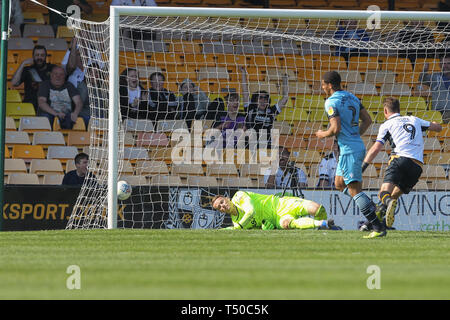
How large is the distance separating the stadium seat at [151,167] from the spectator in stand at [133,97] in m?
0.84

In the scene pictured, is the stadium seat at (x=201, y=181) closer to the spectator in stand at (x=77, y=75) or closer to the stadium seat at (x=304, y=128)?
the stadium seat at (x=304, y=128)

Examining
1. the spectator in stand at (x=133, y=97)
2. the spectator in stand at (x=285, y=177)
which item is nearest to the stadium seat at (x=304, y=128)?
the spectator in stand at (x=285, y=177)

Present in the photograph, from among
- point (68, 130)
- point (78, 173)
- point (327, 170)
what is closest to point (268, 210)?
point (327, 170)

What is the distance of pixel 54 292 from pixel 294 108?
39.7 feet

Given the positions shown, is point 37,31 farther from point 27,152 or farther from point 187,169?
point 187,169

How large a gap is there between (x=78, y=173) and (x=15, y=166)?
1738mm

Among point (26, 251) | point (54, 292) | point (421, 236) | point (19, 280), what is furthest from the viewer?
point (421, 236)

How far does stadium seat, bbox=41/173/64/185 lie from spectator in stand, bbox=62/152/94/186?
30.8 inches

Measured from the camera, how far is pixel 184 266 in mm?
7559

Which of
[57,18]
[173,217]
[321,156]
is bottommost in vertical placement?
[173,217]

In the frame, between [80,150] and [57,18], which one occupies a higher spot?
[57,18]

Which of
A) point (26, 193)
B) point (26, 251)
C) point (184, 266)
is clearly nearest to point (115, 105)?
point (26, 193)

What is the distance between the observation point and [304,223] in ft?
44.5
